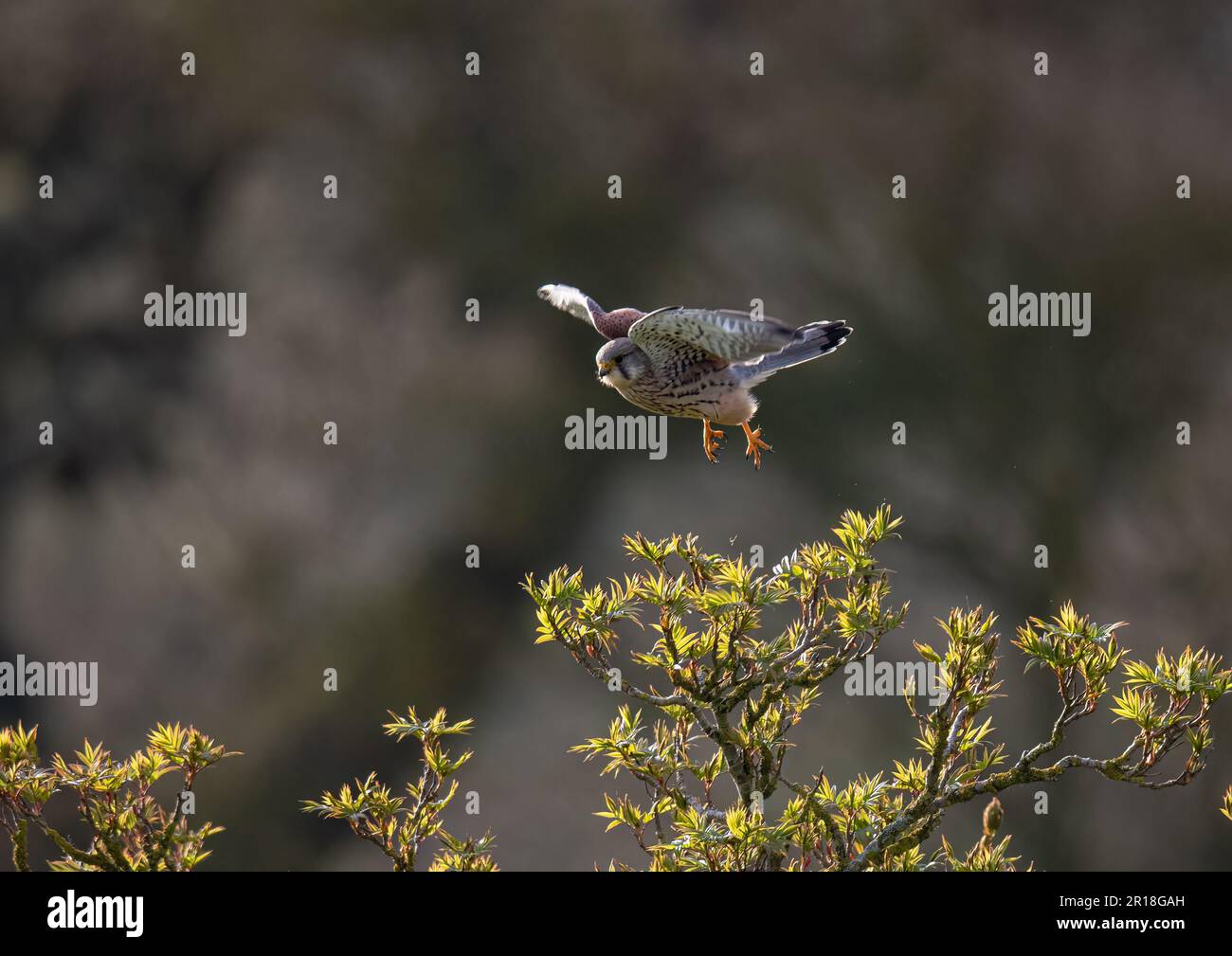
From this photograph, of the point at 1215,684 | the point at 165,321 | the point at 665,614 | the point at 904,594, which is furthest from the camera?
the point at 165,321

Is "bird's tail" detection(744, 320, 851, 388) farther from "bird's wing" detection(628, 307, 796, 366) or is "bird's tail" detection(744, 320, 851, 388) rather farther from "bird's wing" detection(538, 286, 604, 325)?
"bird's wing" detection(538, 286, 604, 325)

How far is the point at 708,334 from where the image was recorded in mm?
2342

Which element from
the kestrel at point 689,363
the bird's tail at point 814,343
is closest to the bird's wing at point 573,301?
the kestrel at point 689,363

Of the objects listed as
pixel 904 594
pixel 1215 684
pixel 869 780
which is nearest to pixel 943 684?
pixel 869 780

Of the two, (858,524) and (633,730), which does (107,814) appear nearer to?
(633,730)

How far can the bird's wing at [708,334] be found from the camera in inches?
88.5

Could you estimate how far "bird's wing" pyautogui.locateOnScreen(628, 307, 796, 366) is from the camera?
7.38ft

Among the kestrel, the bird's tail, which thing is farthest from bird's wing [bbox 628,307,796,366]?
the bird's tail

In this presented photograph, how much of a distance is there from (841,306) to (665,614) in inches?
231

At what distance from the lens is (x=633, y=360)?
8.55ft

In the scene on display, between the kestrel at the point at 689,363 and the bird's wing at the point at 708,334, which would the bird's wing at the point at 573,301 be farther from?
the bird's wing at the point at 708,334

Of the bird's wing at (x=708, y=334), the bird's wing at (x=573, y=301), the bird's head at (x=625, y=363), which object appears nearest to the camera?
the bird's wing at (x=708, y=334)

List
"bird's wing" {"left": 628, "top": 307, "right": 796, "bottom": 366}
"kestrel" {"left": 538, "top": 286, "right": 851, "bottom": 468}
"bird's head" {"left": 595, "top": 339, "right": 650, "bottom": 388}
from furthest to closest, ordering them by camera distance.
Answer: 1. "bird's head" {"left": 595, "top": 339, "right": 650, "bottom": 388}
2. "kestrel" {"left": 538, "top": 286, "right": 851, "bottom": 468}
3. "bird's wing" {"left": 628, "top": 307, "right": 796, "bottom": 366}

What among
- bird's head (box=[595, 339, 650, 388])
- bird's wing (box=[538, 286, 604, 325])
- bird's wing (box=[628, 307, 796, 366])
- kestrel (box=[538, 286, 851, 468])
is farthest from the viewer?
bird's wing (box=[538, 286, 604, 325])
